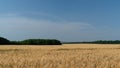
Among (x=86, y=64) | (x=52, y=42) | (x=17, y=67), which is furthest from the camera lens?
(x=52, y=42)

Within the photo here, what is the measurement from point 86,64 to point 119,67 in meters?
0.97

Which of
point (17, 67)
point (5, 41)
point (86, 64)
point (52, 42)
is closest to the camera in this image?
point (17, 67)

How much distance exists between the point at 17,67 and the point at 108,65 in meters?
2.65

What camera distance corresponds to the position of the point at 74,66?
8125mm

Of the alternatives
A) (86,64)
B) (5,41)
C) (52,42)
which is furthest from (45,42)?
(86,64)

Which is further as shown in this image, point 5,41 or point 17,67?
point 5,41

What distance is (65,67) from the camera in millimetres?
7945

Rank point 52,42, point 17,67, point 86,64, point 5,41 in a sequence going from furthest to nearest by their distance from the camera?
1. point 52,42
2. point 5,41
3. point 86,64
4. point 17,67

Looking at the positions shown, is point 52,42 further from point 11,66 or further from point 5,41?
point 11,66

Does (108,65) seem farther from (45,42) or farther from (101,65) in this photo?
(45,42)

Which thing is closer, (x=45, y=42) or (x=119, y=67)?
(x=119, y=67)

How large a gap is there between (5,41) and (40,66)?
65858mm

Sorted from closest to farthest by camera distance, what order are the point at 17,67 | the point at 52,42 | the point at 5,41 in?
the point at 17,67
the point at 5,41
the point at 52,42

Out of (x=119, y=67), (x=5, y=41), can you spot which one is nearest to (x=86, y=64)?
(x=119, y=67)
